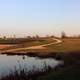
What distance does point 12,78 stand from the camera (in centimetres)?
2011

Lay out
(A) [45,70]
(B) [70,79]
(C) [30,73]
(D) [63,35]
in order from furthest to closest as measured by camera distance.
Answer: (D) [63,35], (A) [45,70], (C) [30,73], (B) [70,79]

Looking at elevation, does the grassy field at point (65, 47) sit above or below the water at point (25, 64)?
below

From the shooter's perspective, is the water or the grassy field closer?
the water

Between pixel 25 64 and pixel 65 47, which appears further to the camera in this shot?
pixel 65 47

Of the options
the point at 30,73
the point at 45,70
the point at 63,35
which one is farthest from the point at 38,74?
the point at 63,35

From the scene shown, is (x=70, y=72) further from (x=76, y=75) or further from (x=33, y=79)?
(x=33, y=79)

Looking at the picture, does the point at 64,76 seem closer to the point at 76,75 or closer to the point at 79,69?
the point at 76,75

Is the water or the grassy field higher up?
the water

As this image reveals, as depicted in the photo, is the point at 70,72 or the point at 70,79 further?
the point at 70,72

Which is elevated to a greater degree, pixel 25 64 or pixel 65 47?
pixel 25 64

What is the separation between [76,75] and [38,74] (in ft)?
13.2

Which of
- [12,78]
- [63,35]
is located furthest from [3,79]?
[63,35]

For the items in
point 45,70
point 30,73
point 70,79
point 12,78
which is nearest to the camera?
point 70,79

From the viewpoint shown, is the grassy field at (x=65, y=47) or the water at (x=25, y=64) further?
the grassy field at (x=65, y=47)
